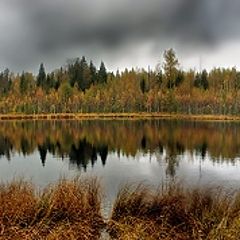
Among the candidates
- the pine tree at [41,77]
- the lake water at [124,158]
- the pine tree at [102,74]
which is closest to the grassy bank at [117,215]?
the lake water at [124,158]

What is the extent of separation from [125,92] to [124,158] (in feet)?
315

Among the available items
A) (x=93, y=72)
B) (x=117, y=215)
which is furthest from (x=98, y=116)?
(x=117, y=215)

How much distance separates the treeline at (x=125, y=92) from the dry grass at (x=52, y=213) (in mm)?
100352

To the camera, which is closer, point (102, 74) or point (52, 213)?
point (52, 213)

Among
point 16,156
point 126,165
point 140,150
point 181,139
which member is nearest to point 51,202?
point 126,165

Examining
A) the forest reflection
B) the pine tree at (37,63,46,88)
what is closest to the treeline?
the pine tree at (37,63,46,88)

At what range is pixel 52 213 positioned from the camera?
43.3 feet

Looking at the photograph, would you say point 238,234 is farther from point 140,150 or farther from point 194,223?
point 140,150

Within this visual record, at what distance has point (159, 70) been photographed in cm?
13225

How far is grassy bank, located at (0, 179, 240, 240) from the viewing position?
37.2 ft

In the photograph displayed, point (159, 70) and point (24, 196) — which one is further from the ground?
point (159, 70)

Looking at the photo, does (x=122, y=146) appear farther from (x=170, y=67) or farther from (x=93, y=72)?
(x=93, y=72)

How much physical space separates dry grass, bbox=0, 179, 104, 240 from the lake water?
5957 mm

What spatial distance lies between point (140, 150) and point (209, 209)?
30.2m
